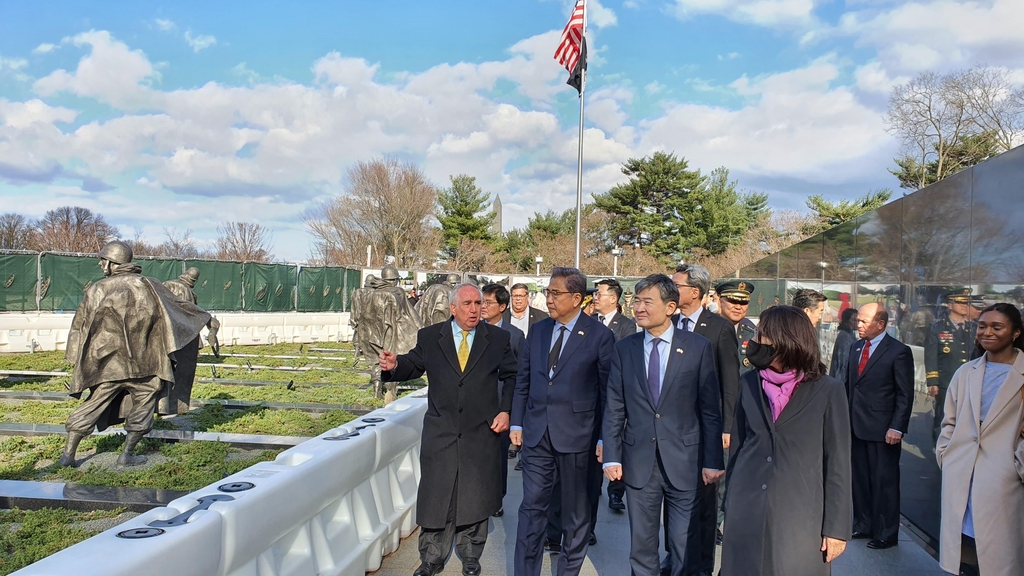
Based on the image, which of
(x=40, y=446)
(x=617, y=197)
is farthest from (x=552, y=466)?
(x=617, y=197)

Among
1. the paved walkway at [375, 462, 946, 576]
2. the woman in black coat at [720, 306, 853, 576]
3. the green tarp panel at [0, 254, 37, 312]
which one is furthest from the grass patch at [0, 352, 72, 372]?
the woman in black coat at [720, 306, 853, 576]

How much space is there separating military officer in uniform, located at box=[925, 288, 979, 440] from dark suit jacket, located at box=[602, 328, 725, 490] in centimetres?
169

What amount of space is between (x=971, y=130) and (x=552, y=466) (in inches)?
1374

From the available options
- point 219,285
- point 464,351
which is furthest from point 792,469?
point 219,285

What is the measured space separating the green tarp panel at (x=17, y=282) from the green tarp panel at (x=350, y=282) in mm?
11015

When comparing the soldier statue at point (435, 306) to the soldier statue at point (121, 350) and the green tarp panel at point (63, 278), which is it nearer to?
the soldier statue at point (121, 350)

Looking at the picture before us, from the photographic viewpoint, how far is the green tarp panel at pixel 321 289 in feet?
84.6

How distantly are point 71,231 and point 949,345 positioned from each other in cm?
6137

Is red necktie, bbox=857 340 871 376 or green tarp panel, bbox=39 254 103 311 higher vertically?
green tarp panel, bbox=39 254 103 311

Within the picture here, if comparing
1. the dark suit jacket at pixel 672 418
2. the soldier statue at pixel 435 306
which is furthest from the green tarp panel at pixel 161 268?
the dark suit jacket at pixel 672 418

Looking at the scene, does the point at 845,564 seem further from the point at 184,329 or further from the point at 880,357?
the point at 184,329

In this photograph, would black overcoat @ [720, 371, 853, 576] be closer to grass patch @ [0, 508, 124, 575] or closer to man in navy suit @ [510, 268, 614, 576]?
man in navy suit @ [510, 268, 614, 576]

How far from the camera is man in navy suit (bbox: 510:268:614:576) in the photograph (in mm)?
4105

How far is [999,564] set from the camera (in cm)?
343
